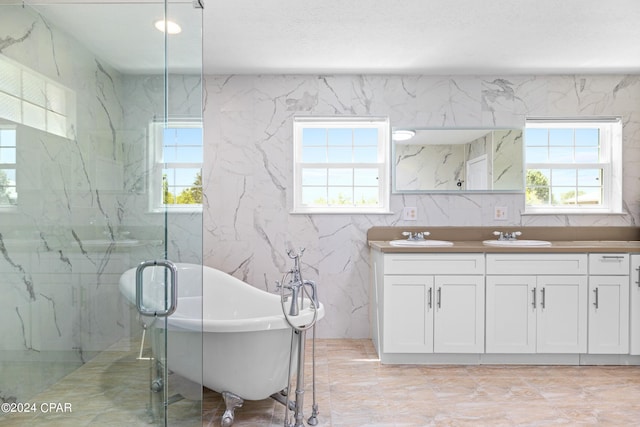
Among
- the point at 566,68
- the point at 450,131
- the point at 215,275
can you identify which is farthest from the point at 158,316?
the point at 566,68

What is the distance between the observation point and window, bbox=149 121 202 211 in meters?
1.66

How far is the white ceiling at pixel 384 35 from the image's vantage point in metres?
1.77

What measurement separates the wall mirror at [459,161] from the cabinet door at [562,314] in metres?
0.98

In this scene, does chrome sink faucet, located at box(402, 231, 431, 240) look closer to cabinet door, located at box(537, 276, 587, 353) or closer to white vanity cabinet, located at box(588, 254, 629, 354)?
cabinet door, located at box(537, 276, 587, 353)

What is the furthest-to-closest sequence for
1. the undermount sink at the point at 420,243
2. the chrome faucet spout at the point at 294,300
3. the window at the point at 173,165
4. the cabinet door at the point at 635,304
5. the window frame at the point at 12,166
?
the undermount sink at the point at 420,243 → the cabinet door at the point at 635,304 → the chrome faucet spout at the point at 294,300 → the window frame at the point at 12,166 → the window at the point at 173,165

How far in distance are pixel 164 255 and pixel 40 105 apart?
0.97 m

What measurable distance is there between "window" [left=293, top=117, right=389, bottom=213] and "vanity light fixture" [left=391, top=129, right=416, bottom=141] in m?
0.12

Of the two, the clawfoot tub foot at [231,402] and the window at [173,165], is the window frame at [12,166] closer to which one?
the window at [173,165]

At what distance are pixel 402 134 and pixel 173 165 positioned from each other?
2466 mm

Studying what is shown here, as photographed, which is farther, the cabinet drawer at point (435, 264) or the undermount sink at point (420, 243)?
the undermount sink at point (420, 243)

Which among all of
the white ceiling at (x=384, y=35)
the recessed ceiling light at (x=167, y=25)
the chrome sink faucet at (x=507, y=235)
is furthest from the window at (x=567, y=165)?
the recessed ceiling light at (x=167, y=25)

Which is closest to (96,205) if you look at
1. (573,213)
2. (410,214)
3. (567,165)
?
(410,214)

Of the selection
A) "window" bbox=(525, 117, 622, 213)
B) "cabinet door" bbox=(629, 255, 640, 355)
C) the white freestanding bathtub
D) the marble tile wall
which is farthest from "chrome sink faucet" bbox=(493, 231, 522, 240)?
the white freestanding bathtub

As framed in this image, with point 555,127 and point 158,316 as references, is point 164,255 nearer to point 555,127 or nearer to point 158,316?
point 158,316
